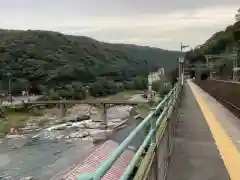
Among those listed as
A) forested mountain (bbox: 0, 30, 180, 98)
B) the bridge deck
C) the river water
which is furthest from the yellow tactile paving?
forested mountain (bbox: 0, 30, 180, 98)

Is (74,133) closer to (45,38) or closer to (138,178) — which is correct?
(138,178)

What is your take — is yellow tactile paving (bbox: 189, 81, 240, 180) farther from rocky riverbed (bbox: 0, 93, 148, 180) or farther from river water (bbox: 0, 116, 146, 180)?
river water (bbox: 0, 116, 146, 180)

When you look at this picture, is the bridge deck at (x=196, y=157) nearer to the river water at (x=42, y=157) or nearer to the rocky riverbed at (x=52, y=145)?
the rocky riverbed at (x=52, y=145)

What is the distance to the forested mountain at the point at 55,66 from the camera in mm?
151000

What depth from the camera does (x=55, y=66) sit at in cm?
16788

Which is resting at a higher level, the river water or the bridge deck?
the bridge deck

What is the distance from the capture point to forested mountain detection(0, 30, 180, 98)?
5945 inches

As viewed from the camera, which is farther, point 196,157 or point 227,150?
point 227,150

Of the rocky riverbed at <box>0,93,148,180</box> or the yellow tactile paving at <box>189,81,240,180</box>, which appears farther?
the rocky riverbed at <box>0,93,148,180</box>

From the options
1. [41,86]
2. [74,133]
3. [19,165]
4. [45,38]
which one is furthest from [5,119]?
[45,38]

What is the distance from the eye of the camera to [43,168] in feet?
165

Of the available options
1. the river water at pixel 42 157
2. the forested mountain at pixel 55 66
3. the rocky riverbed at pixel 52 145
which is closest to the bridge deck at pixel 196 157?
the rocky riverbed at pixel 52 145

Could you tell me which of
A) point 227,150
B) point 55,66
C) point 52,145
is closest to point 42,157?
point 52,145

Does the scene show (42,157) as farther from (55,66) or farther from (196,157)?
(55,66)
